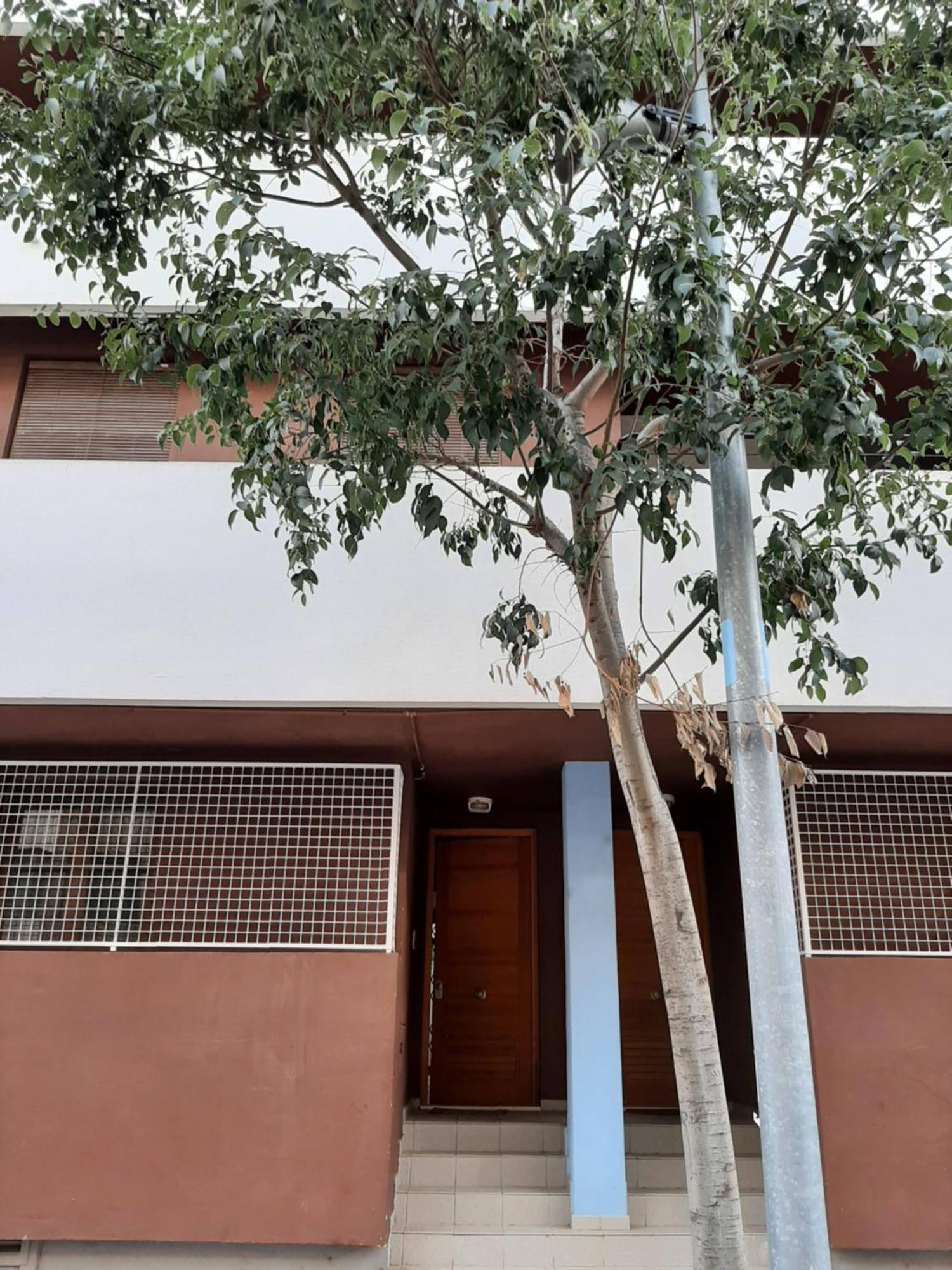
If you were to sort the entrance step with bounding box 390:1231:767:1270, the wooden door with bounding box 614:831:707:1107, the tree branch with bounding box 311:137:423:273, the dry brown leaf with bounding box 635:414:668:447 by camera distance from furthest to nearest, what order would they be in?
the wooden door with bounding box 614:831:707:1107 < the entrance step with bounding box 390:1231:767:1270 < the tree branch with bounding box 311:137:423:273 < the dry brown leaf with bounding box 635:414:668:447

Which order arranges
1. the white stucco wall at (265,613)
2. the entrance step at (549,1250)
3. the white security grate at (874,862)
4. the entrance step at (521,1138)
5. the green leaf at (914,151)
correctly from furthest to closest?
1. the entrance step at (521,1138)
2. the white security grate at (874,862)
3. the white stucco wall at (265,613)
4. the entrance step at (549,1250)
5. the green leaf at (914,151)

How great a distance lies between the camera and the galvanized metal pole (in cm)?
282

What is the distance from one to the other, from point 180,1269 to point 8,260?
6581mm

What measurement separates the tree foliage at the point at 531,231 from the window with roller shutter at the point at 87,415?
7.78 feet

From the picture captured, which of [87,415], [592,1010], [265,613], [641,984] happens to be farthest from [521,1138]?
[87,415]

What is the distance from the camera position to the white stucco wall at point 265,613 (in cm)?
601

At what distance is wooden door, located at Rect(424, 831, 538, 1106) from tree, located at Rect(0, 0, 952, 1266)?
434cm

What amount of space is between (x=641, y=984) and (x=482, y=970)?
1300 mm

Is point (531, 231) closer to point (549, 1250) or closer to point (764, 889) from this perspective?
point (764, 889)

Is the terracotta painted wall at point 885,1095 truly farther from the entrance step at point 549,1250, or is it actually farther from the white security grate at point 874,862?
the entrance step at point 549,1250

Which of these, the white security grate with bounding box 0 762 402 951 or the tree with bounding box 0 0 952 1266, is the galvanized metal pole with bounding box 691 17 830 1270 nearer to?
the tree with bounding box 0 0 952 1266

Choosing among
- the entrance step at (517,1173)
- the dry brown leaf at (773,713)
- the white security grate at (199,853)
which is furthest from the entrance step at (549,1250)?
the dry brown leaf at (773,713)

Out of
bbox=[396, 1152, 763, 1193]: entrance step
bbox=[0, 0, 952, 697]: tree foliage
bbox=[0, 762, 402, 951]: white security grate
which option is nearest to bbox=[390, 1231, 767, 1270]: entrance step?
bbox=[396, 1152, 763, 1193]: entrance step

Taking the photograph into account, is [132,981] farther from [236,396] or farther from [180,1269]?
[236,396]
